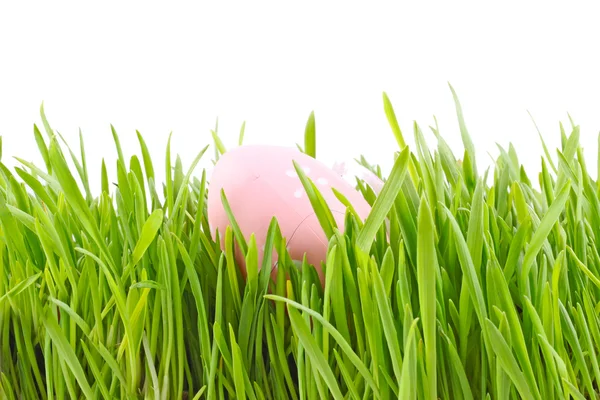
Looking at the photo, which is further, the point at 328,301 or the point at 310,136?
the point at 310,136

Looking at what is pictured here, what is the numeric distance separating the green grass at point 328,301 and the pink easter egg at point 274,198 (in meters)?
0.03

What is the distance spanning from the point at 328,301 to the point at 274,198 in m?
0.16

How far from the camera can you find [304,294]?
1.25 feet

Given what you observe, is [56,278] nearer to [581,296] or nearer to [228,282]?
[228,282]

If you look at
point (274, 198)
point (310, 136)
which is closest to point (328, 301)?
→ point (274, 198)

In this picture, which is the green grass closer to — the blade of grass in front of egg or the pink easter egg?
the pink easter egg

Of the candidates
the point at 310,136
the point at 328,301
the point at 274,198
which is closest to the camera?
the point at 328,301

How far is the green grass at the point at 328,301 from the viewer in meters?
0.36

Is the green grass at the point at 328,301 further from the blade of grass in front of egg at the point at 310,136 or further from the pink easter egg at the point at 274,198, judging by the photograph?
the blade of grass in front of egg at the point at 310,136

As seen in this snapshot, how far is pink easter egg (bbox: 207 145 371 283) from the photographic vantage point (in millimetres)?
491

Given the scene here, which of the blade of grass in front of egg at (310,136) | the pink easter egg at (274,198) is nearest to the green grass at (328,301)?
the pink easter egg at (274,198)

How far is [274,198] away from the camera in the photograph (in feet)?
1.70

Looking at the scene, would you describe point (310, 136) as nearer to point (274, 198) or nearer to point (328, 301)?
point (274, 198)

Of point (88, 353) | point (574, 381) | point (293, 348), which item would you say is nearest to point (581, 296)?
point (574, 381)
